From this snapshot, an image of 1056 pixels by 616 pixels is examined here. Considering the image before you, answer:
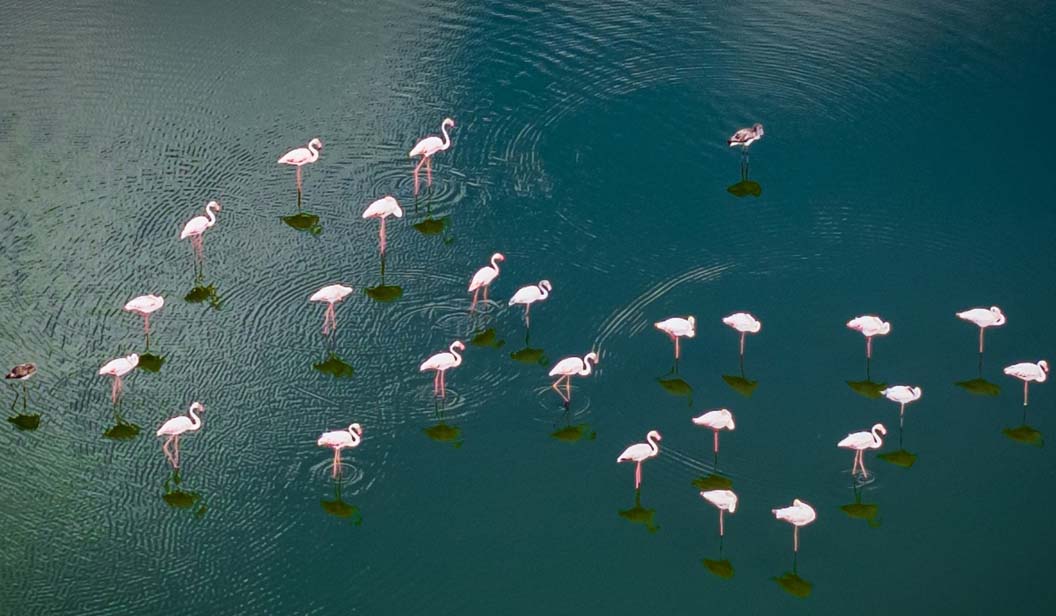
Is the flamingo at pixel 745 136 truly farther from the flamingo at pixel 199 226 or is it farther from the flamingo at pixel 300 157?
the flamingo at pixel 199 226

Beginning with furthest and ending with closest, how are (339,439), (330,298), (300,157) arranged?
(300,157) < (330,298) < (339,439)

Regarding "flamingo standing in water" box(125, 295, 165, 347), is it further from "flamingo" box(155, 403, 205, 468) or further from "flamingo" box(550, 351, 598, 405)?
"flamingo" box(550, 351, 598, 405)

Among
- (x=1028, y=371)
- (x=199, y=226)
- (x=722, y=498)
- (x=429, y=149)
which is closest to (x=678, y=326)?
(x=722, y=498)

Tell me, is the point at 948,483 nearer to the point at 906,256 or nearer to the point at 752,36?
the point at 906,256

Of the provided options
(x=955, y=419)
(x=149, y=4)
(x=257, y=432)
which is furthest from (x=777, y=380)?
(x=149, y=4)

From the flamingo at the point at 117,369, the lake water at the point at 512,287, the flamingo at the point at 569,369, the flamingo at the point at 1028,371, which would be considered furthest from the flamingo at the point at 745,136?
the flamingo at the point at 117,369

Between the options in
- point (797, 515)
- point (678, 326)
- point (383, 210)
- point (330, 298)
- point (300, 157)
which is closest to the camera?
point (797, 515)

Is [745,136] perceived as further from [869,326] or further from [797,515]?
[797,515]
